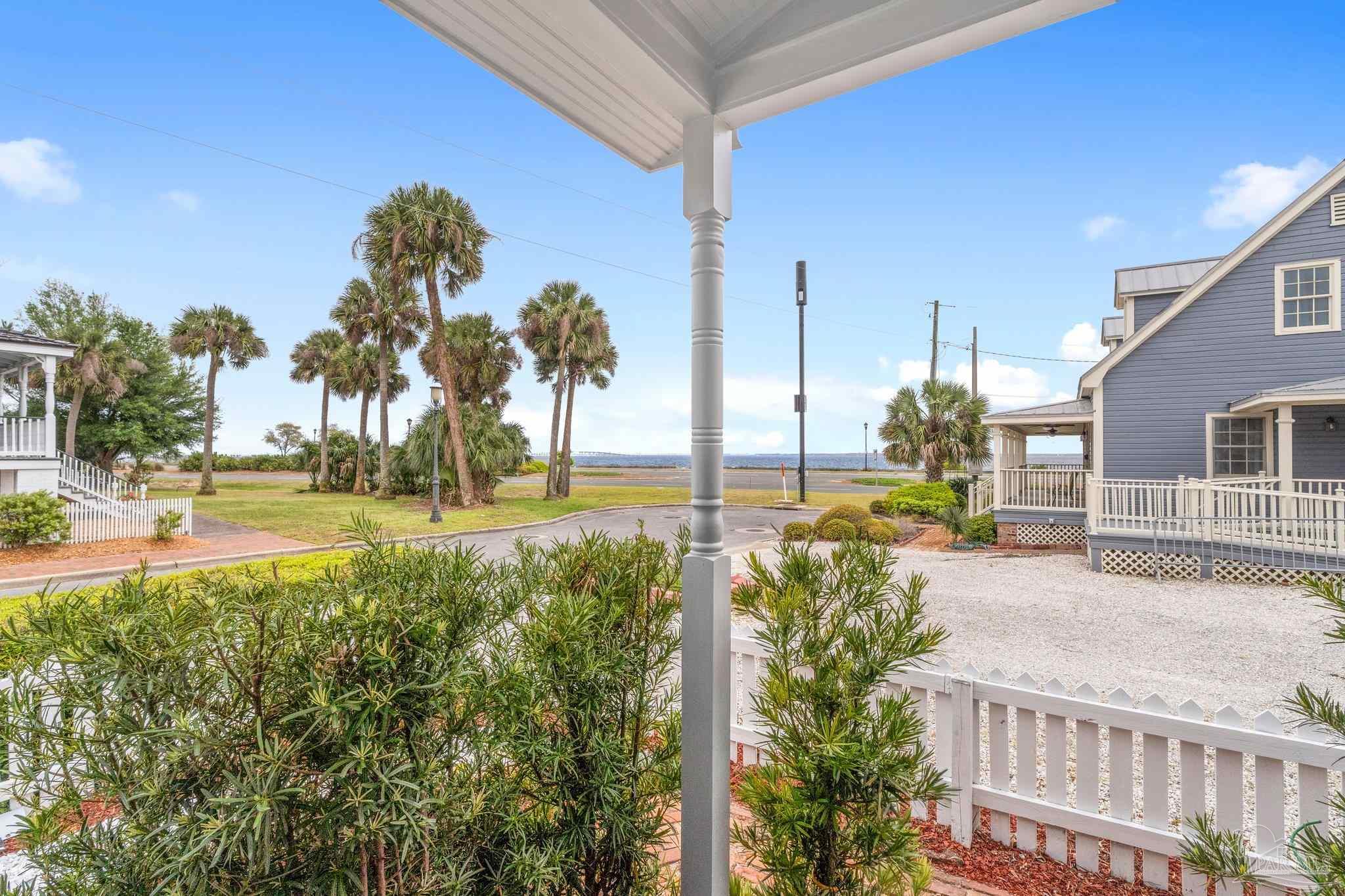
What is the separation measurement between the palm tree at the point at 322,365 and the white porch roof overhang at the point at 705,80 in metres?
2.32

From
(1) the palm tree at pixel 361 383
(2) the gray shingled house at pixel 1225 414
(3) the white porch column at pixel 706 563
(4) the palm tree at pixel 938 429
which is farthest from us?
(4) the palm tree at pixel 938 429

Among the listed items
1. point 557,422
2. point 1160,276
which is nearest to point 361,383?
point 557,422

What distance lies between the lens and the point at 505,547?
1642 millimetres

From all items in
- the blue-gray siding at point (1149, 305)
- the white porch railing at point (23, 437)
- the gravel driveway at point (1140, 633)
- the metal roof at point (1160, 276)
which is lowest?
the gravel driveway at point (1140, 633)

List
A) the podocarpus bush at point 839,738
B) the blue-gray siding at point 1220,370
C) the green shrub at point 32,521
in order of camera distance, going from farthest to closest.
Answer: the blue-gray siding at point 1220,370
the green shrub at point 32,521
the podocarpus bush at point 839,738

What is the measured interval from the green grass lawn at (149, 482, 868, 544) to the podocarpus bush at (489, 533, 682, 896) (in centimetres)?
36

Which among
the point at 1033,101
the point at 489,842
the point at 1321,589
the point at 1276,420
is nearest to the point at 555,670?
the point at 489,842

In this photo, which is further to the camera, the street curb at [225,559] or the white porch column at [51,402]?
the white porch column at [51,402]

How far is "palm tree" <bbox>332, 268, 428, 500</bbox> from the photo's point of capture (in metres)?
3.30

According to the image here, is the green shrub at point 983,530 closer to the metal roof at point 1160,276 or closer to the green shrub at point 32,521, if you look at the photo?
the metal roof at point 1160,276

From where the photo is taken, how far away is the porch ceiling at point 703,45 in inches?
38.1

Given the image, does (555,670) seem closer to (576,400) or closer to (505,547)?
(505,547)

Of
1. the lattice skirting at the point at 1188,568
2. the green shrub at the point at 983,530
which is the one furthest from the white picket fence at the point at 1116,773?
the green shrub at the point at 983,530

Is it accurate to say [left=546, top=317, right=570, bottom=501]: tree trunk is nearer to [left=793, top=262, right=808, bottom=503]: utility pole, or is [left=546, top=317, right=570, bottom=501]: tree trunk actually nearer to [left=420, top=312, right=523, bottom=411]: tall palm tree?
[left=420, top=312, right=523, bottom=411]: tall palm tree
